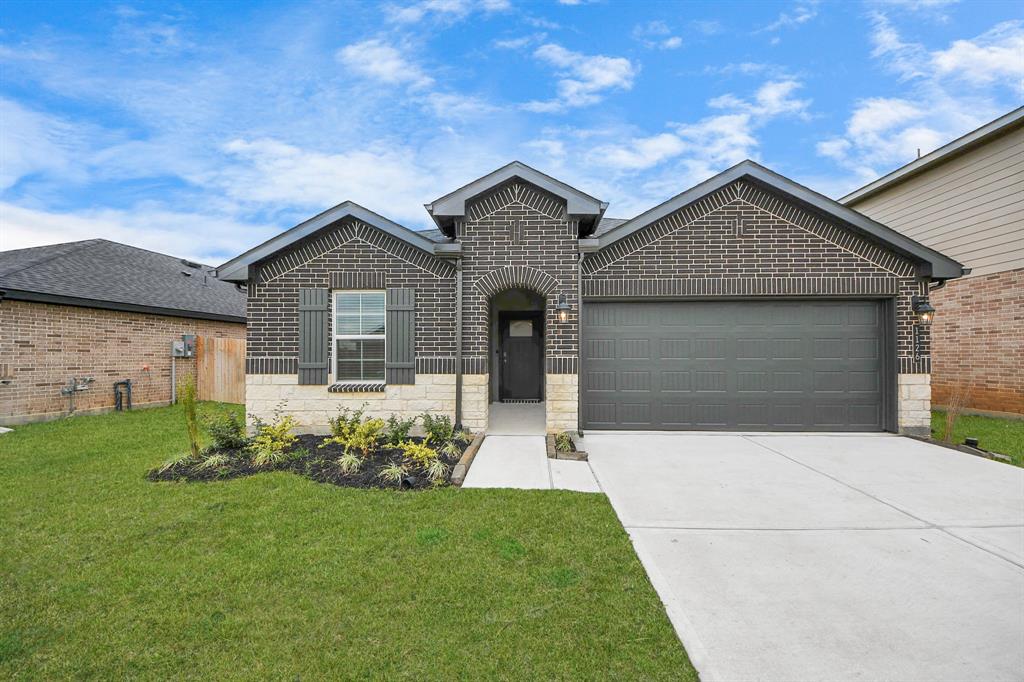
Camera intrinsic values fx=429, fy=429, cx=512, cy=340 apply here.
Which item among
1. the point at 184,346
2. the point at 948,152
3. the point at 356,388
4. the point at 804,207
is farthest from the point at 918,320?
the point at 184,346

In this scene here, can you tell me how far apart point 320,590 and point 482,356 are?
15.4 feet

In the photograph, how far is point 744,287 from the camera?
7.49 m

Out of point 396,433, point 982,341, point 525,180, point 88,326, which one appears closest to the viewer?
point 396,433

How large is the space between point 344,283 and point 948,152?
44.9 ft

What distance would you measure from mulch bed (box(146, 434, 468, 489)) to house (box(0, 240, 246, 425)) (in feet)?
12.0

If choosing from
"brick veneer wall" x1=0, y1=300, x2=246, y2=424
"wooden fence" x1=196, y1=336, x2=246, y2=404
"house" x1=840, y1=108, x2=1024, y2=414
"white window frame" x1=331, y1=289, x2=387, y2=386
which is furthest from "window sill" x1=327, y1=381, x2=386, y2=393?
"house" x1=840, y1=108, x2=1024, y2=414

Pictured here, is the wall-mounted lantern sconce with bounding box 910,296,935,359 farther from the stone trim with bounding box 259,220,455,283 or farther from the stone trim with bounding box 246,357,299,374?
the stone trim with bounding box 246,357,299,374

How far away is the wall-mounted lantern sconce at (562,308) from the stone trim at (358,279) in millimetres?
3030

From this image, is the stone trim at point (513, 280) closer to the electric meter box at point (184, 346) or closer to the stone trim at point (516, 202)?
the stone trim at point (516, 202)

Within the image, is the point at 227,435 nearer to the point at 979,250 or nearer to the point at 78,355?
the point at 78,355

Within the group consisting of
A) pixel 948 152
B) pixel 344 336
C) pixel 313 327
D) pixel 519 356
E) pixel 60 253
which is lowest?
pixel 519 356

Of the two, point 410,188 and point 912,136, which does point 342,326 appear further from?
point 912,136

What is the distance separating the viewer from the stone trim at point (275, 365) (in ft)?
24.4

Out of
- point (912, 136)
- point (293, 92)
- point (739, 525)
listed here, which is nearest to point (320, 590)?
point (739, 525)
